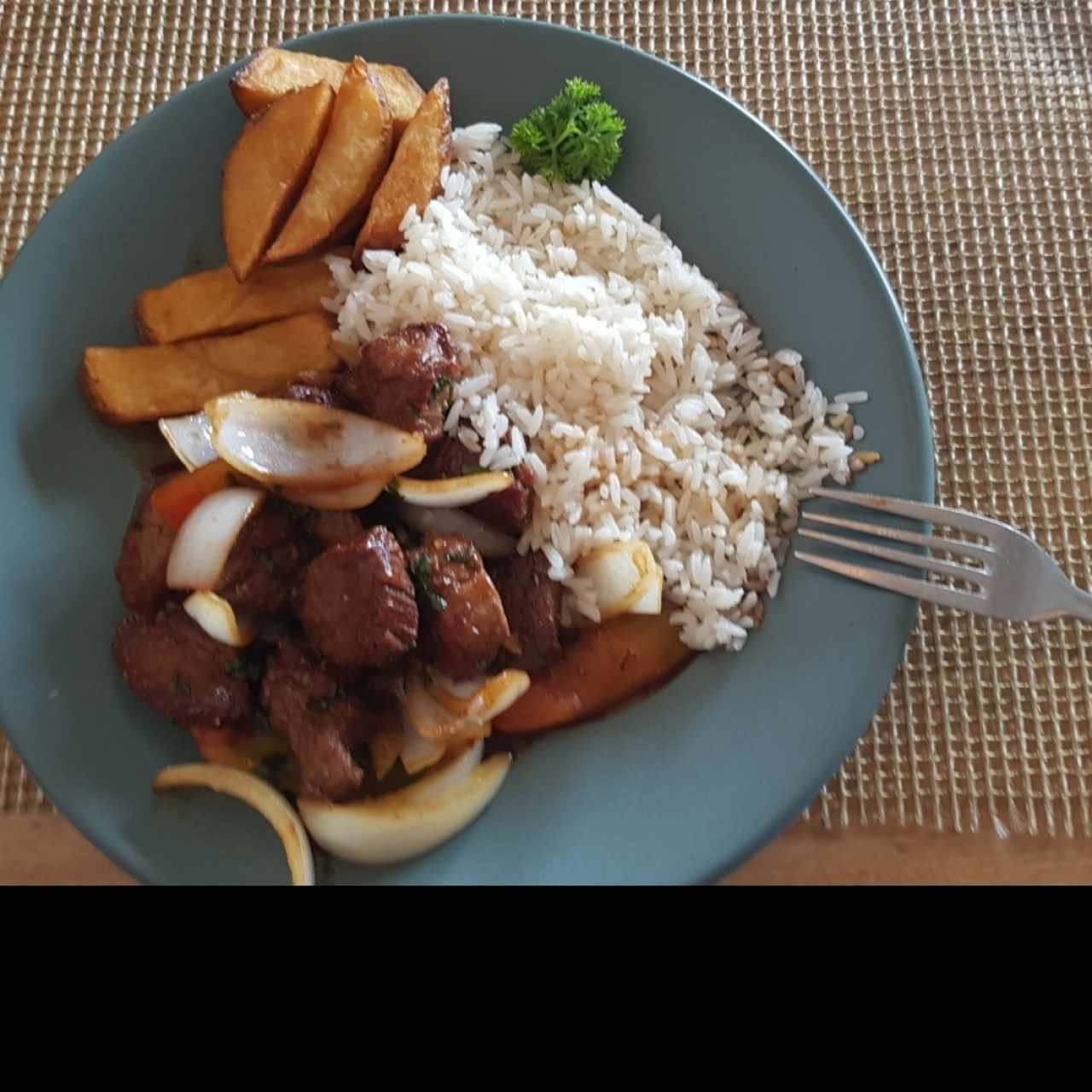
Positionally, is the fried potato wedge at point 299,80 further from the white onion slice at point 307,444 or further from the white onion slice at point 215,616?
the white onion slice at point 215,616

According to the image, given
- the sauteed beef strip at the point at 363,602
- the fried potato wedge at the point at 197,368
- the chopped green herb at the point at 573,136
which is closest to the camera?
the sauteed beef strip at the point at 363,602

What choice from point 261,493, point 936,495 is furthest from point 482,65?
point 936,495

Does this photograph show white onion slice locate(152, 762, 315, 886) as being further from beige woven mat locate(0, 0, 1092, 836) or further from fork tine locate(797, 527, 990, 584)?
fork tine locate(797, 527, 990, 584)

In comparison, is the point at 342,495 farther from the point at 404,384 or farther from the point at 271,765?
the point at 271,765

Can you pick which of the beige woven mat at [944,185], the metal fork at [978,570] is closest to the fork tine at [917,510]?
the metal fork at [978,570]

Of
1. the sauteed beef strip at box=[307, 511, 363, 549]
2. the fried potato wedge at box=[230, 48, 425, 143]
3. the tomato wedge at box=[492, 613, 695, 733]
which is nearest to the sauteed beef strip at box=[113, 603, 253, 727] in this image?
the sauteed beef strip at box=[307, 511, 363, 549]

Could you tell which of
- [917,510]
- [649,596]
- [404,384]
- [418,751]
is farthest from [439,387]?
[917,510]

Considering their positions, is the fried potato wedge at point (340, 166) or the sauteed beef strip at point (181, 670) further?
the fried potato wedge at point (340, 166)
